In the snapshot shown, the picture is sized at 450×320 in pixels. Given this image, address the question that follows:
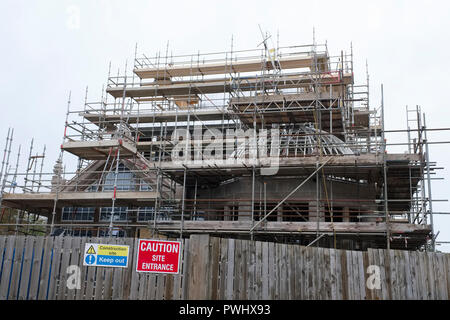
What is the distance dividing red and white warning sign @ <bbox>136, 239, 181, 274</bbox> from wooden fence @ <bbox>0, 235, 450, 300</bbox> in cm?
14

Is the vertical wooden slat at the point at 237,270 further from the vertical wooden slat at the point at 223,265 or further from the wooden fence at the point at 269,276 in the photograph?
the vertical wooden slat at the point at 223,265

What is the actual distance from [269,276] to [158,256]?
2064 millimetres

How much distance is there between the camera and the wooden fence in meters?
7.95

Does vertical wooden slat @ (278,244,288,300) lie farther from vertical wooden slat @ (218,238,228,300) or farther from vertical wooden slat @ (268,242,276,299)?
vertical wooden slat @ (218,238,228,300)

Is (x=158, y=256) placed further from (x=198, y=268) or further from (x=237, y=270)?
(x=237, y=270)

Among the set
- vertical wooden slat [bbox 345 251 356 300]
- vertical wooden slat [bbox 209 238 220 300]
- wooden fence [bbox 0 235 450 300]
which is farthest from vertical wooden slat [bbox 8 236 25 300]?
vertical wooden slat [bbox 345 251 356 300]

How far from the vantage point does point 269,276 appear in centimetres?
817

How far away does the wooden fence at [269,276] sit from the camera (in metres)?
7.95

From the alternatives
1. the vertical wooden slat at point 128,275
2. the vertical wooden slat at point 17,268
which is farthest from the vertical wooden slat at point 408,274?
the vertical wooden slat at point 17,268

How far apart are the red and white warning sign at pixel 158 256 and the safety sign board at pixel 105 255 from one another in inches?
14.9
